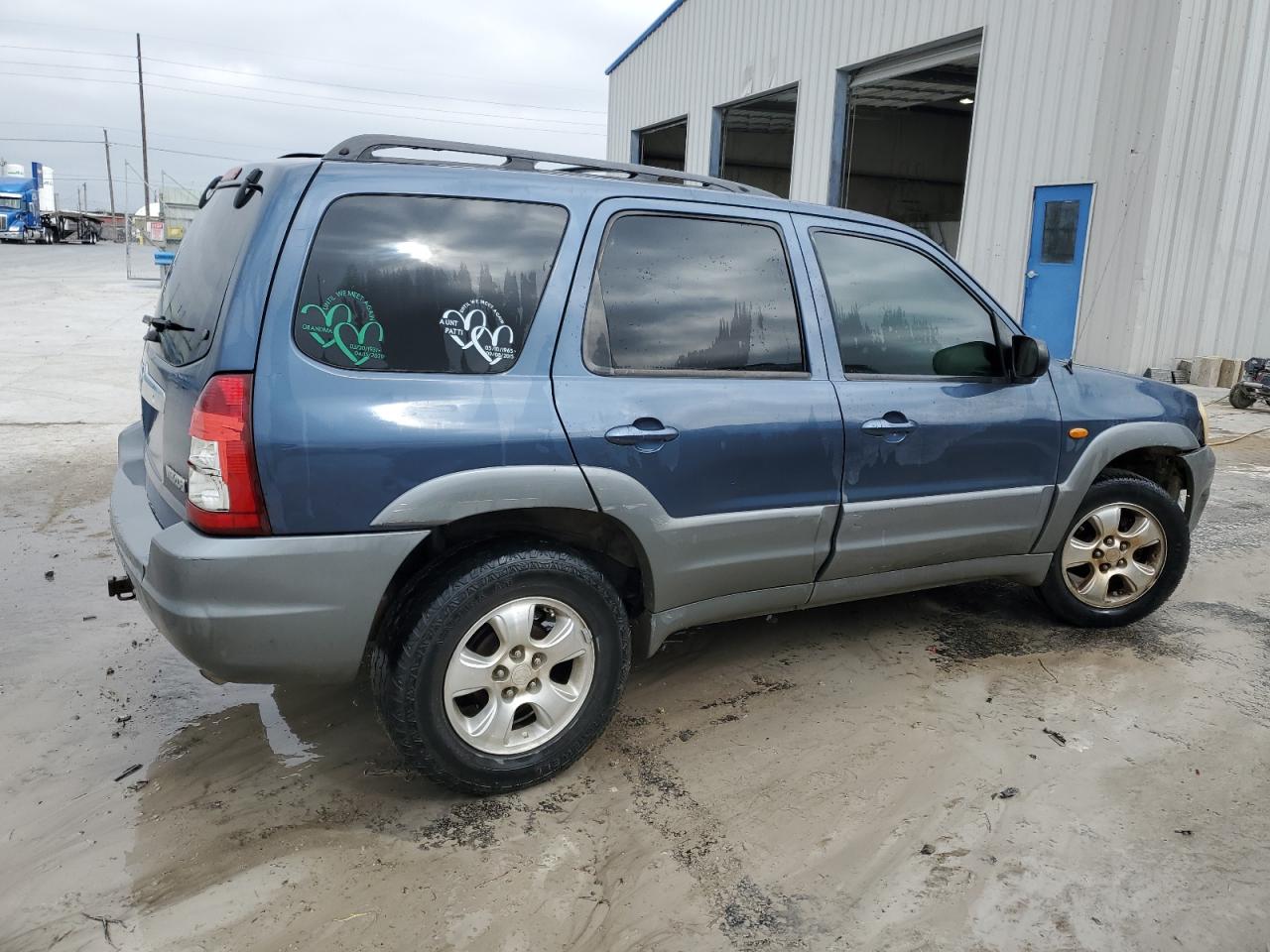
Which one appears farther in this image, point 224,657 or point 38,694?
point 38,694

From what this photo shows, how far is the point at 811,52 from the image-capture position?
15219 mm

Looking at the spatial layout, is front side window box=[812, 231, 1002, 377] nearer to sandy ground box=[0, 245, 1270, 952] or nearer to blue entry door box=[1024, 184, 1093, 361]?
sandy ground box=[0, 245, 1270, 952]

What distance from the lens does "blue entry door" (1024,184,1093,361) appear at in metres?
11.2

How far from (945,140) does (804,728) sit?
1124 inches

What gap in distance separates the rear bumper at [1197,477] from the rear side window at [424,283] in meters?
3.16

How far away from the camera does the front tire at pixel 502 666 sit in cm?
272

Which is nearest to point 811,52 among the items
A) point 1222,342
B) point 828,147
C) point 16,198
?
point 828,147

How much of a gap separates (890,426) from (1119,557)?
1.55m

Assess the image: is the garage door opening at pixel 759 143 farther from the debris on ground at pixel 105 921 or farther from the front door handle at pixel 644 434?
the debris on ground at pixel 105 921

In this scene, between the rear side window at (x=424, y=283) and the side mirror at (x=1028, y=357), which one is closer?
the rear side window at (x=424, y=283)

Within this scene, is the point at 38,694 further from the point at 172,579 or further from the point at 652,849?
the point at 652,849

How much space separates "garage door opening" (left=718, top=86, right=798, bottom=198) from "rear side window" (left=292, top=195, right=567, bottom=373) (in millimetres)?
16637

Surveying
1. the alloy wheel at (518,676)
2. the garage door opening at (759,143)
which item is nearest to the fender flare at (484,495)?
the alloy wheel at (518,676)

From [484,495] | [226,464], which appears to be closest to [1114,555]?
[484,495]
